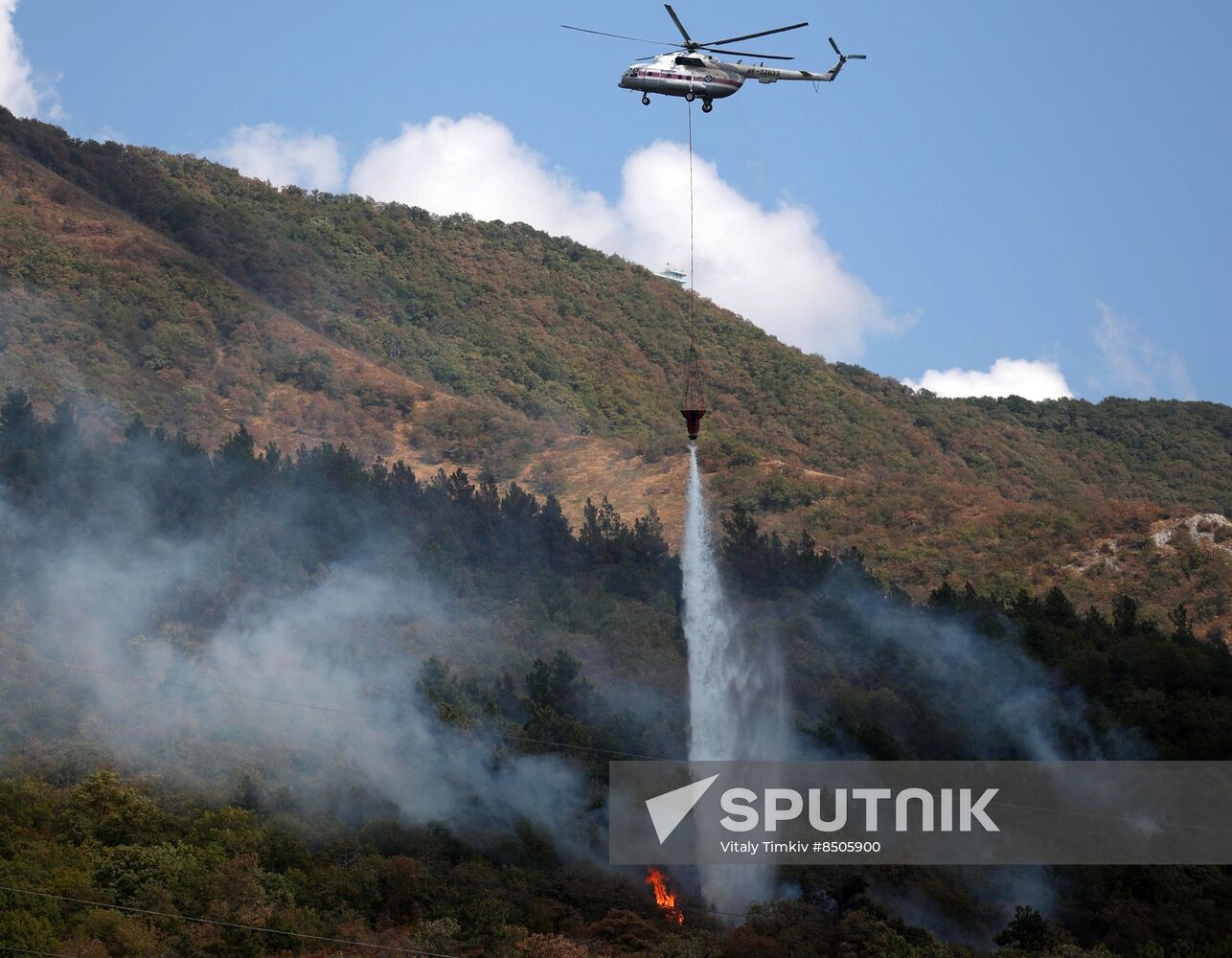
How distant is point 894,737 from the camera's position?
7000cm

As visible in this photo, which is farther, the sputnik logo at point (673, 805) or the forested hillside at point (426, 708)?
the sputnik logo at point (673, 805)

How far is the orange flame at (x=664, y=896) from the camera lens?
56688 millimetres

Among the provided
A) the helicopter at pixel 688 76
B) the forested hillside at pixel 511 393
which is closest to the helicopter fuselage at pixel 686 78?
the helicopter at pixel 688 76

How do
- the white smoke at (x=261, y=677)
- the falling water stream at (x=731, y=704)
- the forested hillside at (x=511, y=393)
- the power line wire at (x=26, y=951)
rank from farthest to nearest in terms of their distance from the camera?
the forested hillside at (x=511, y=393) → the white smoke at (x=261, y=677) → the falling water stream at (x=731, y=704) → the power line wire at (x=26, y=951)

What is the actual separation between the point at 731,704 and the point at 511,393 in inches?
3899

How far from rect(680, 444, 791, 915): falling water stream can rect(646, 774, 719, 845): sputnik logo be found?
2131mm

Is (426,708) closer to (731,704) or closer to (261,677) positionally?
(261,677)

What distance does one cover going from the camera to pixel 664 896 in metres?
58.3

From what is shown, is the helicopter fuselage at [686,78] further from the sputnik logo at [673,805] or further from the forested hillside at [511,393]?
the forested hillside at [511,393]

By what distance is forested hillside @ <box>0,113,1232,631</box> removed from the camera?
378ft

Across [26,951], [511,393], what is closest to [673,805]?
[26,951]

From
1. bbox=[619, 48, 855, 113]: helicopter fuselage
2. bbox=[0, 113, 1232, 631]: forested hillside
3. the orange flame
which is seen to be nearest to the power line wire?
the orange flame

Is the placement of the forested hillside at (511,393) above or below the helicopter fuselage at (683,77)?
above

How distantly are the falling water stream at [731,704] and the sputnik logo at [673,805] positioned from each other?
213cm
